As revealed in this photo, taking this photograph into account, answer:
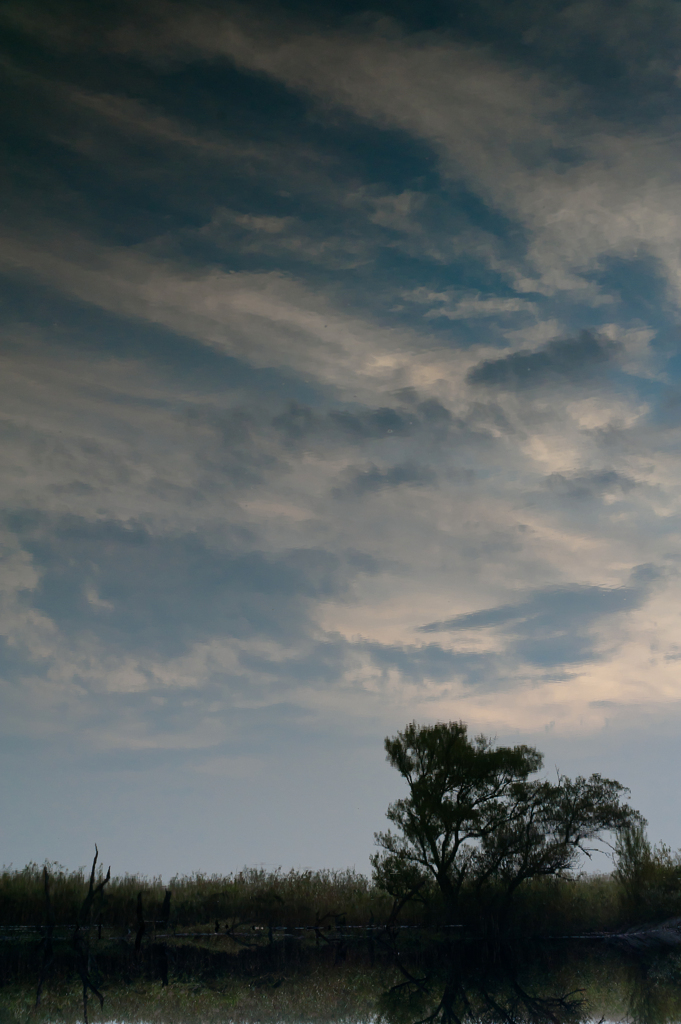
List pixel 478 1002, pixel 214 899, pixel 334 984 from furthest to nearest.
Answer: pixel 214 899 < pixel 334 984 < pixel 478 1002

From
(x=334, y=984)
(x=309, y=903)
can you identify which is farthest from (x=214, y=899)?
(x=334, y=984)

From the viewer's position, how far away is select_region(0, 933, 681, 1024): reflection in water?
1625 cm

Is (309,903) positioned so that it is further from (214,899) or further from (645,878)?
(645,878)

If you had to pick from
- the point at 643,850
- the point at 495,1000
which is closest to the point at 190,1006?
the point at 495,1000

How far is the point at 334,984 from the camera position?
21.0 metres

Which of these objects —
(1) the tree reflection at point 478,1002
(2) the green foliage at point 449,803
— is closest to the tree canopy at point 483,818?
(2) the green foliage at point 449,803

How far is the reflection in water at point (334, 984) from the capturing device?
53.3ft

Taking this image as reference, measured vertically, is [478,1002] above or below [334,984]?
above

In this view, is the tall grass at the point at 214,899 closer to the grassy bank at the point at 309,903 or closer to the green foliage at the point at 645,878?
the grassy bank at the point at 309,903

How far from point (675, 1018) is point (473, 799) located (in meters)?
19.2

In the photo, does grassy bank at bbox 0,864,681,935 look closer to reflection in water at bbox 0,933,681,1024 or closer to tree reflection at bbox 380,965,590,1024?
reflection in water at bbox 0,933,681,1024

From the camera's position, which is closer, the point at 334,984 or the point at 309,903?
the point at 334,984

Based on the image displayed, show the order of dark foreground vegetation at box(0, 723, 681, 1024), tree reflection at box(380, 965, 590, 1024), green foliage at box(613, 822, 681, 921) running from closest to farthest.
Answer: tree reflection at box(380, 965, 590, 1024)
dark foreground vegetation at box(0, 723, 681, 1024)
green foliage at box(613, 822, 681, 921)

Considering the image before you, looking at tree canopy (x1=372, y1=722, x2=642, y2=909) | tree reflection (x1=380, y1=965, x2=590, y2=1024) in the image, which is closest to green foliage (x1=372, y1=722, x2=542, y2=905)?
tree canopy (x1=372, y1=722, x2=642, y2=909)
